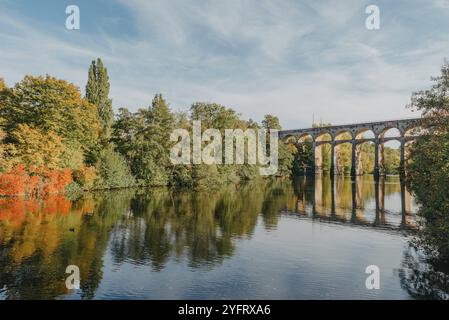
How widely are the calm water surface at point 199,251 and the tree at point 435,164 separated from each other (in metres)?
1.74

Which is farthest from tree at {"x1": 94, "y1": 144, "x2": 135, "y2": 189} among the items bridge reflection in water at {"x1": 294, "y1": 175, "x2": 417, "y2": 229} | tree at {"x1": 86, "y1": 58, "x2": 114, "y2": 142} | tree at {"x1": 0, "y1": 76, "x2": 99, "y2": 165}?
bridge reflection in water at {"x1": 294, "y1": 175, "x2": 417, "y2": 229}

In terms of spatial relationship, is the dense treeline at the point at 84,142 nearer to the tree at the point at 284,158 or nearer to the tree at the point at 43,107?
the tree at the point at 43,107

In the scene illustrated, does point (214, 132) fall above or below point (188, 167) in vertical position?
above

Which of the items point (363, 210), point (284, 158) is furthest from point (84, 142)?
point (284, 158)

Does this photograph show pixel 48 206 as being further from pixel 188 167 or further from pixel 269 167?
pixel 269 167

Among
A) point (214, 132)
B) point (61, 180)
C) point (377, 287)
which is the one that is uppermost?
point (214, 132)

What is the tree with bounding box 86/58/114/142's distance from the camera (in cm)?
6109

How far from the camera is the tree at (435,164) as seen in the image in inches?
573

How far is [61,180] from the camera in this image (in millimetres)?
36406

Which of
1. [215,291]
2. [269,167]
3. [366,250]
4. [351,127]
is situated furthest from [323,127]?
[215,291]

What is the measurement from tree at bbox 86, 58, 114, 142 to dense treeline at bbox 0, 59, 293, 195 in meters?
0.17

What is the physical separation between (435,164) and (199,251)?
36.4 ft
